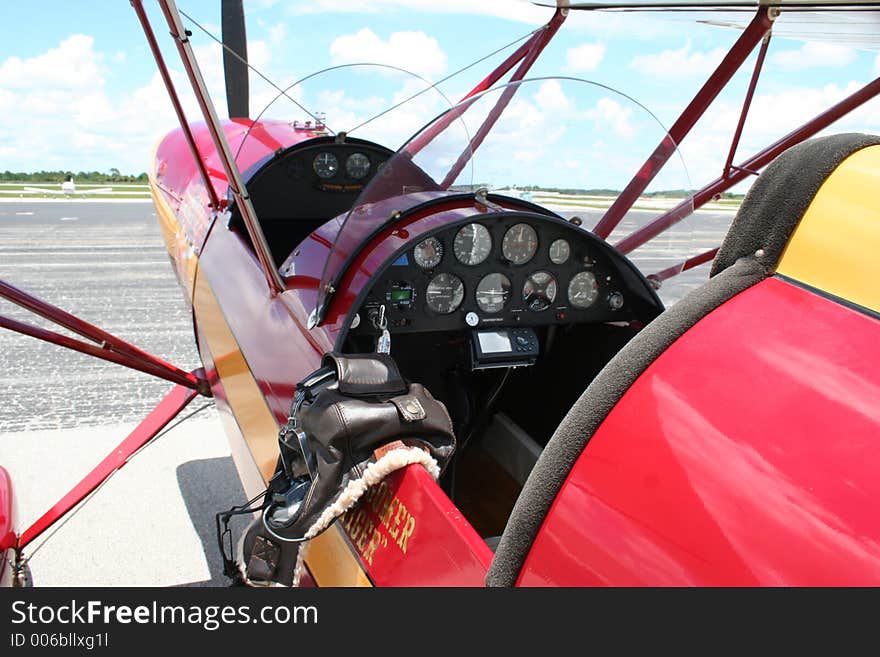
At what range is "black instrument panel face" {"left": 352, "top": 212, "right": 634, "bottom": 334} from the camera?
2188mm

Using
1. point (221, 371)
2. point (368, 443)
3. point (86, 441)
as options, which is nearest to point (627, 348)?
point (368, 443)

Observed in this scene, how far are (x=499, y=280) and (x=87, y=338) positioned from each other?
211cm

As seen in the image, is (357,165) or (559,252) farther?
(357,165)

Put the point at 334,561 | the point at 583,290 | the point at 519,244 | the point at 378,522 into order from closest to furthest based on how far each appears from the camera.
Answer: the point at 378,522 → the point at 334,561 → the point at 519,244 → the point at 583,290

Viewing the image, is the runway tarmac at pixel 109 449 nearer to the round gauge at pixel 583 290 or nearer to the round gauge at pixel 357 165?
the round gauge at pixel 357 165

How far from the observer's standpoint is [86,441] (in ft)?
13.6

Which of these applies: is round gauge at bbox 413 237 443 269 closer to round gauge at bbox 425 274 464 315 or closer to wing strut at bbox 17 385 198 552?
round gauge at bbox 425 274 464 315

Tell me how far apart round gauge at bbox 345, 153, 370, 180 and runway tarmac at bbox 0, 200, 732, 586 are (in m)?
1.51

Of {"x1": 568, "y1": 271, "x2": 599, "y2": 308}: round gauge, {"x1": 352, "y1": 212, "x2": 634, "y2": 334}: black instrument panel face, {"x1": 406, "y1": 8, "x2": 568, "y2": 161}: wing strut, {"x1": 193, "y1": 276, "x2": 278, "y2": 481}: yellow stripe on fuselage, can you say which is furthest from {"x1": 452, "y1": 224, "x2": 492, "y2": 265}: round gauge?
{"x1": 406, "y1": 8, "x2": 568, "y2": 161}: wing strut

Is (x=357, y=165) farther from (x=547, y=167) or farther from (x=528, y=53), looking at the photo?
(x=547, y=167)

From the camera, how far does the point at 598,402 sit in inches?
39.8

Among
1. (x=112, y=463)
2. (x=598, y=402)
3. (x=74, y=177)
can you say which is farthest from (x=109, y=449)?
(x=74, y=177)

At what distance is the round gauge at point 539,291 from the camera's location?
2375 mm
